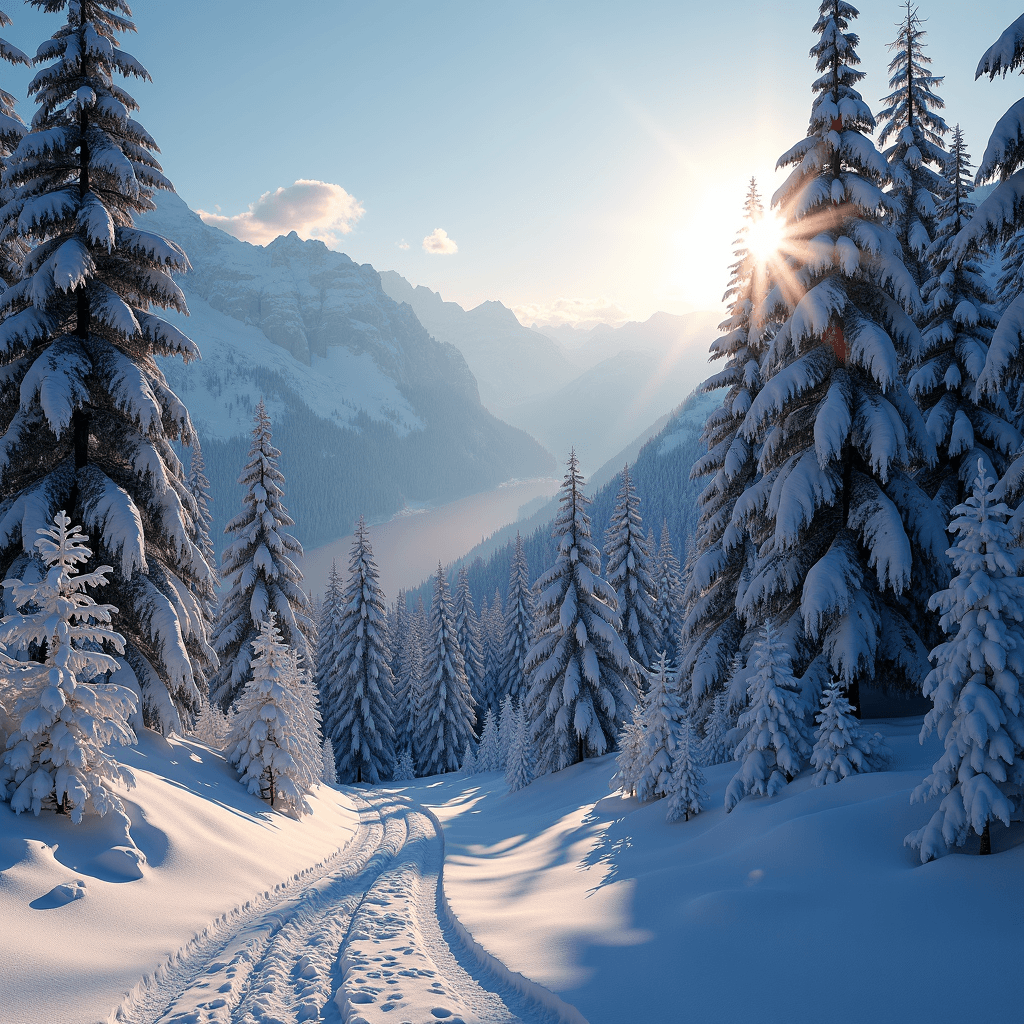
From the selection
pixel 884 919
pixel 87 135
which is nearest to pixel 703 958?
pixel 884 919

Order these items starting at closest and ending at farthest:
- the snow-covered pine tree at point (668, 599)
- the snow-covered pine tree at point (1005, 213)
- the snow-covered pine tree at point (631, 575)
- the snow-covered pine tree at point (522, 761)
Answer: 1. the snow-covered pine tree at point (1005, 213)
2. the snow-covered pine tree at point (522, 761)
3. the snow-covered pine tree at point (631, 575)
4. the snow-covered pine tree at point (668, 599)

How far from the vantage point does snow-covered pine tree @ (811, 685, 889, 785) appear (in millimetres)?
9656

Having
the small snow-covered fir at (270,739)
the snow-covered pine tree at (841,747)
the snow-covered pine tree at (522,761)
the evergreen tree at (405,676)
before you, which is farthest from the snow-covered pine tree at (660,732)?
the evergreen tree at (405,676)

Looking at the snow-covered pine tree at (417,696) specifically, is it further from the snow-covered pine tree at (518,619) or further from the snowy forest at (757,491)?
the snowy forest at (757,491)

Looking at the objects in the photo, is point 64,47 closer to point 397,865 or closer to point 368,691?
point 397,865

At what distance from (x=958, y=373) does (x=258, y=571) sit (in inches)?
956

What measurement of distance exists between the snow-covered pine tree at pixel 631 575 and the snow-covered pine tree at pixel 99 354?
1988 centimetres

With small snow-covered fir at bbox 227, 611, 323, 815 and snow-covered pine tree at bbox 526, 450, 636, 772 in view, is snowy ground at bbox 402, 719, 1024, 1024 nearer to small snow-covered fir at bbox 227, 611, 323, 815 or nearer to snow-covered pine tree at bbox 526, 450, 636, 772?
small snow-covered fir at bbox 227, 611, 323, 815

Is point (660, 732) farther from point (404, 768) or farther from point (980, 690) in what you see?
point (404, 768)

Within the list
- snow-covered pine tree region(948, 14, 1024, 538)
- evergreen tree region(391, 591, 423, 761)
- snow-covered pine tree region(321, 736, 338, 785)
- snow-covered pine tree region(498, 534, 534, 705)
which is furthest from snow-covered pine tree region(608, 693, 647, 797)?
evergreen tree region(391, 591, 423, 761)

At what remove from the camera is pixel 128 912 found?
7.44m

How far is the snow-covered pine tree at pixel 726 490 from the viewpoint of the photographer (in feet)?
59.1

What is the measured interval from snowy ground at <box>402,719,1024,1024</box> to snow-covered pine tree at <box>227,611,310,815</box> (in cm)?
590

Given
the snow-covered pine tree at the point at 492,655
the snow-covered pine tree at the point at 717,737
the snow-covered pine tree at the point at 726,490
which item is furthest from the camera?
the snow-covered pine tree at the point at 492,655
